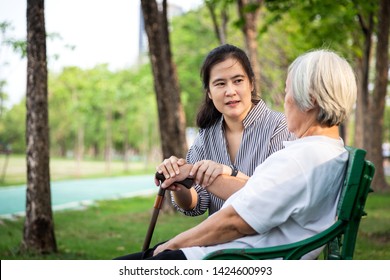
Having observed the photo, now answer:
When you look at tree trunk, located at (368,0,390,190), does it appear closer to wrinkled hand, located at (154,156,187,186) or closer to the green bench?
wrinkled hand, located at (154,156,187,186)

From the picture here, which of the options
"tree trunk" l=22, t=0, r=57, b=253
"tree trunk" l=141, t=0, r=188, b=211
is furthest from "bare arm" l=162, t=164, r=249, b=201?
"tree trunk" l=141, t=0, r=188, b=211

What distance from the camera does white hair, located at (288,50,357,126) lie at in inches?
78.2

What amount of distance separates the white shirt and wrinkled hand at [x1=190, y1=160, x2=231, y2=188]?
0.37 m

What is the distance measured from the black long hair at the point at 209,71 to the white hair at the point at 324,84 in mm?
792

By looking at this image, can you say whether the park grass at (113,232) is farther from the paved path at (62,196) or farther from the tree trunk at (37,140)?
the paved path at (62,196)

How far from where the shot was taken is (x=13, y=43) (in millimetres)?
7984

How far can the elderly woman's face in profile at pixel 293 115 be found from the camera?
2.08m

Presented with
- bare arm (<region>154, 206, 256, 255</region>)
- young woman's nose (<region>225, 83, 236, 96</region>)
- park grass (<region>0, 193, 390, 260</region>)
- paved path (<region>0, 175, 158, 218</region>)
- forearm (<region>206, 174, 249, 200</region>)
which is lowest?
paved path (<region>0, 175, 158, 218</region>)

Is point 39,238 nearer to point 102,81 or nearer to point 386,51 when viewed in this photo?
point 386,51

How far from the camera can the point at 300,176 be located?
1.97 m

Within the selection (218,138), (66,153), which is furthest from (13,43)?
(66,153)

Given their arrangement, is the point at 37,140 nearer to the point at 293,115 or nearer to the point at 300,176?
the point at 293,115
